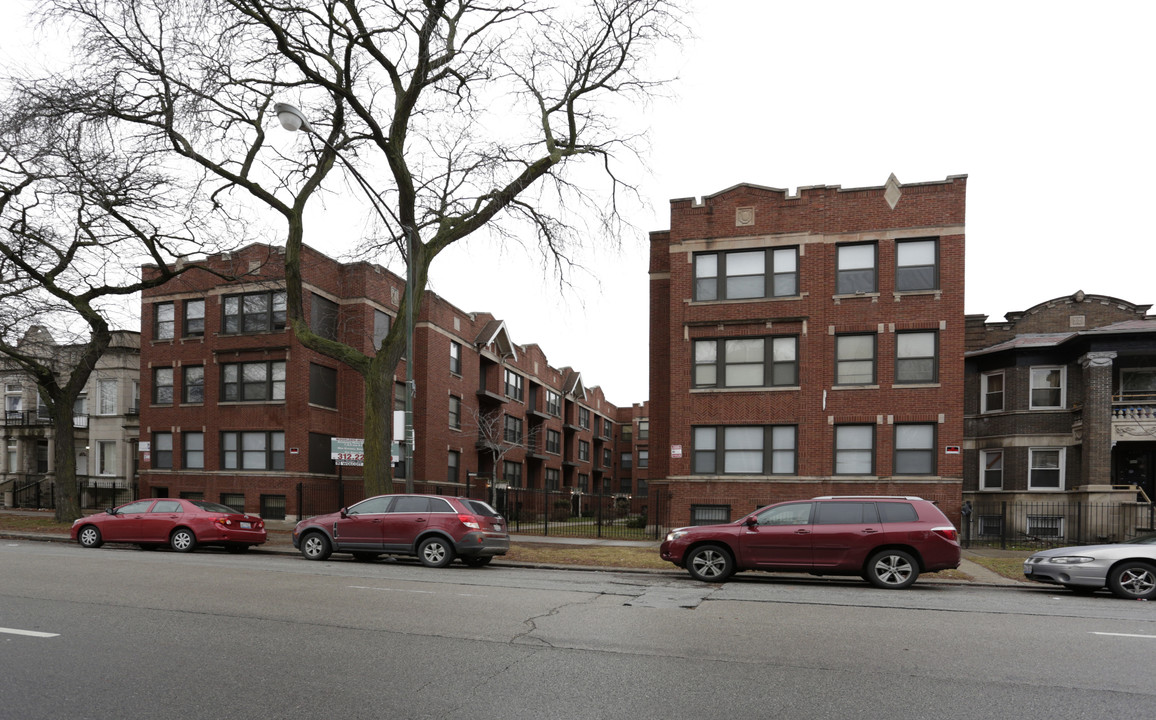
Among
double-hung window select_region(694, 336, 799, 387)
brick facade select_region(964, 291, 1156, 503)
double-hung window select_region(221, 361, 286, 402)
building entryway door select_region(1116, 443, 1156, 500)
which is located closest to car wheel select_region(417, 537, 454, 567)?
double-hung window select_region(694, 336, 799, 387)

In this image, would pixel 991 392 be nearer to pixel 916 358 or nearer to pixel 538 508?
pixel 916 358

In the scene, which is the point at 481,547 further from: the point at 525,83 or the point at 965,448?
the point at 965,448

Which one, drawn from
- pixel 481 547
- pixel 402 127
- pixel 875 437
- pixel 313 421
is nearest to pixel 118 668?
pixel 481 547

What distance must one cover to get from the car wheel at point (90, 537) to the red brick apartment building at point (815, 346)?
15259 millimetres

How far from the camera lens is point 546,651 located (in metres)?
A: 7.66

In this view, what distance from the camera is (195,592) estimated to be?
11156 mm

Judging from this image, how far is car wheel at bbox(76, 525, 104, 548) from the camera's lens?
65.0ft

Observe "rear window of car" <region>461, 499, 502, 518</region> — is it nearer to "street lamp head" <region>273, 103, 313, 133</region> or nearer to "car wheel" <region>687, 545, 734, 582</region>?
"car wheel" <region>687, 545, 734, 582</region>

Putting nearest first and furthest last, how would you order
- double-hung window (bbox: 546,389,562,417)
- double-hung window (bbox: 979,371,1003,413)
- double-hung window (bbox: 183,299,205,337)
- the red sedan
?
1. the red sedan
2. double-hung window (bbox: 979,371,1003,413)
3. double-hung window (bbox: 183,299,205,337)
4. double-hung window (bbox: 546,389,562,417)

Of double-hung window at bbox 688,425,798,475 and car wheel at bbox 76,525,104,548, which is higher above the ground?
double-hung window at bbox 688,425,798,475

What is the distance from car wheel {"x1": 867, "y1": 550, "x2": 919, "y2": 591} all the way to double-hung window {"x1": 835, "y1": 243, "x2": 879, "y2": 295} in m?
12.2

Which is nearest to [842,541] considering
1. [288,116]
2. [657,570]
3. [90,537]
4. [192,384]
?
[657,570]

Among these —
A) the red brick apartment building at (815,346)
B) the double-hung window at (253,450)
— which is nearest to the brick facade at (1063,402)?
the red brick apartment building at (815,346)

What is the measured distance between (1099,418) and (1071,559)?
14190 millimetres
